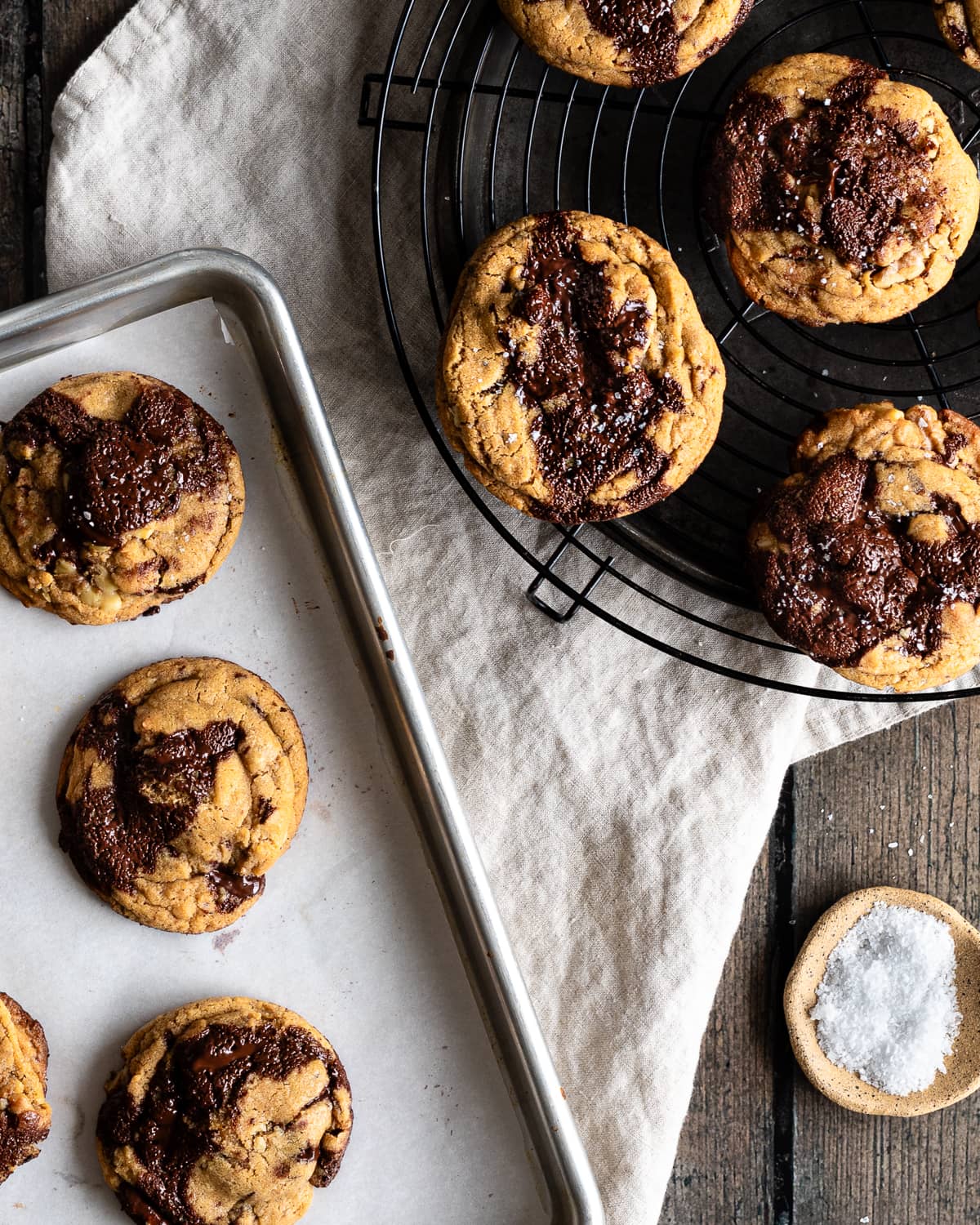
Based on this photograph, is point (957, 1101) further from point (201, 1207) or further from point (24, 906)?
point (24, 906)

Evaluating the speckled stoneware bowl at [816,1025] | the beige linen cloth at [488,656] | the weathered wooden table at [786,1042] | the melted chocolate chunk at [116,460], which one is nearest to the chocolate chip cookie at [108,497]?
the melted chocolate chunk at [116,460]

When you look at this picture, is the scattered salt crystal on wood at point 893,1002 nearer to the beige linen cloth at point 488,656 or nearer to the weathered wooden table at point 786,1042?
the weathered wooden table at point 786,1042

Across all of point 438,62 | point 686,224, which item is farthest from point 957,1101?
point 438,62

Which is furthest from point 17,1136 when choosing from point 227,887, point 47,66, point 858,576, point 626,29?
point 626,29

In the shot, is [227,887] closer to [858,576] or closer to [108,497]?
[108,497]

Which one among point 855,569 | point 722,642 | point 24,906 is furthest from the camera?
point 722,642

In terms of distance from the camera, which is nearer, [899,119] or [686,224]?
[899,119]

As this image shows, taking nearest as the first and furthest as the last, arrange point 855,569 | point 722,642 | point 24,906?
point 855,569
point 24,906
point 722,642

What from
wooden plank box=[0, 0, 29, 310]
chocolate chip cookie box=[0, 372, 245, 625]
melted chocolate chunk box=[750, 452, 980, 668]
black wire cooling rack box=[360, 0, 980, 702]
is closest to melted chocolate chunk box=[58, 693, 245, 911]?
chocolate chip cookie box=[0, 372, 245, 625]
